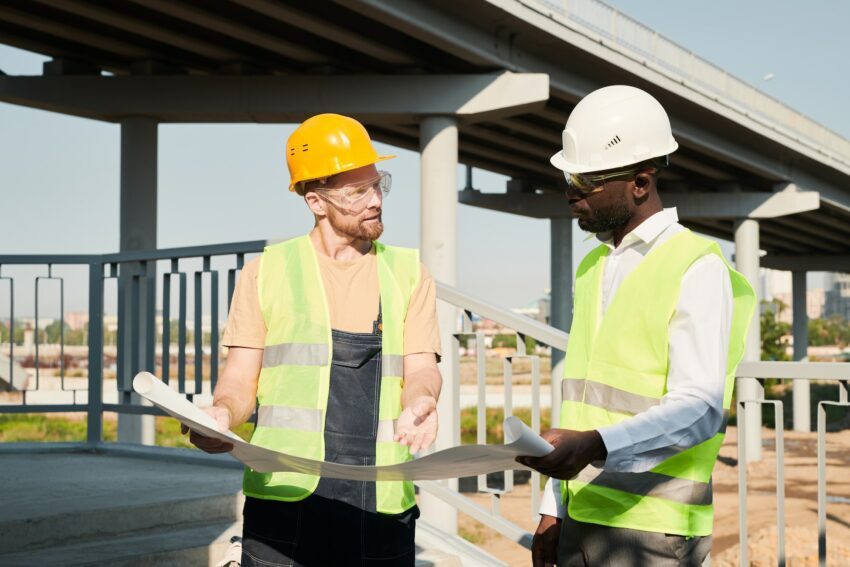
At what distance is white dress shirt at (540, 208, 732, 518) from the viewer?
2.48 meters

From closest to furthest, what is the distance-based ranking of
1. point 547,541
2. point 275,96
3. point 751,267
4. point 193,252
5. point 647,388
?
point 647,388
point 547,541
point 193,252
point 275,96
point 751,267

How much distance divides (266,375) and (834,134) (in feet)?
102

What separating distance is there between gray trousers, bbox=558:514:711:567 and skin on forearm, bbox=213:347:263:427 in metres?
0.95

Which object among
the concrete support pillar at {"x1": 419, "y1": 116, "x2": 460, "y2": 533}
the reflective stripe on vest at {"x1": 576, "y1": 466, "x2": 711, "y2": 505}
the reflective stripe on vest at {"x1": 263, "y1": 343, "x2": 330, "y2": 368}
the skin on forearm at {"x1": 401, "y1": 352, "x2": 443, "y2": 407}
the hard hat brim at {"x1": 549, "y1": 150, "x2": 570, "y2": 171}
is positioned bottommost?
the reflective stripe on vest at {"x1": 576, "y1": 466, "x2": 711, "y2": 505}

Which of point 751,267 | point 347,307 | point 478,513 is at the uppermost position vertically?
point 751,267

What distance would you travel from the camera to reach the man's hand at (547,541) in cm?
301

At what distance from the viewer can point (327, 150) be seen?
10.3 ft

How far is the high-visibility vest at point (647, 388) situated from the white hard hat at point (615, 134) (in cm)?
24

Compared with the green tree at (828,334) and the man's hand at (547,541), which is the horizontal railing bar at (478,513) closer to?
the man's hand at (547,541)

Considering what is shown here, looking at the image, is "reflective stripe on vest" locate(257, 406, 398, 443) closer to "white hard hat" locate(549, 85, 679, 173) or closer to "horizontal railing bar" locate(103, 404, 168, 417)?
"white hard hat" locate(549, 85, 679, 173)

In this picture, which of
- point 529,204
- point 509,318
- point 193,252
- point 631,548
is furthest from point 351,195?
point 529,204

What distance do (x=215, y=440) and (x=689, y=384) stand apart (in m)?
1.16

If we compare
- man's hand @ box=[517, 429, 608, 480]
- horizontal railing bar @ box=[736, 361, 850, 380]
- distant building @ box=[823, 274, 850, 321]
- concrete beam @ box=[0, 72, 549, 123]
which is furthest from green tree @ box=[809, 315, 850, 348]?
man's hand @ box=[517, 429, 608, 480]

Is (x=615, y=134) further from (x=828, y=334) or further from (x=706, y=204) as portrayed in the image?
(x=828, y=334)
